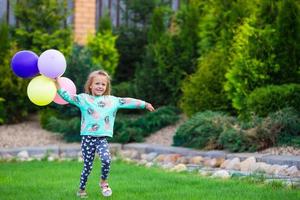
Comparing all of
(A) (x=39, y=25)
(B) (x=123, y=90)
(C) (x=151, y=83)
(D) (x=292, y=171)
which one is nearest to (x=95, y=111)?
(D) (x=292, y=171)

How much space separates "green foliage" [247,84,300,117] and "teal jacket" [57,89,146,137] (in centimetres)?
402

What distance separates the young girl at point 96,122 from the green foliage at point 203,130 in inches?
151

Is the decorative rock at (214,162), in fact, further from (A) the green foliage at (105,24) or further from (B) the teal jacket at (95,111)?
(A) the green foliage at (105,24)

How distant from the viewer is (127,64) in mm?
15641

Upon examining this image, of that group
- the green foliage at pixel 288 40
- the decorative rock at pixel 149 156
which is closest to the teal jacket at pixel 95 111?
the decorative rock at pixel 149 156

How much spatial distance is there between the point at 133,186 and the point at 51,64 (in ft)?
5.30

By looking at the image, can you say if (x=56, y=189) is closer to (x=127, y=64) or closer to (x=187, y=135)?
(x=187, y=135)

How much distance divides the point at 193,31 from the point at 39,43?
324 cm

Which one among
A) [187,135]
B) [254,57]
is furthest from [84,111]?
[254,57]

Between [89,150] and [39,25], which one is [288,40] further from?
[39,25]

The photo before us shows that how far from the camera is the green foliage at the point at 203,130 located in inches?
408

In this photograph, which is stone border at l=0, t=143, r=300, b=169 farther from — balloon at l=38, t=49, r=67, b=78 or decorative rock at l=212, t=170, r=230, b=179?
balloon at l=38, t=49, r=67, b=78

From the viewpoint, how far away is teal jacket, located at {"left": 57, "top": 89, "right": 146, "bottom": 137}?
21.5ft

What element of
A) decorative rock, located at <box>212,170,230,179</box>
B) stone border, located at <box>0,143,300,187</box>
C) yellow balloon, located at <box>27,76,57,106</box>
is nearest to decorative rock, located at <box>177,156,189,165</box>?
stone border, located at <box>0,143,300,187</box>
